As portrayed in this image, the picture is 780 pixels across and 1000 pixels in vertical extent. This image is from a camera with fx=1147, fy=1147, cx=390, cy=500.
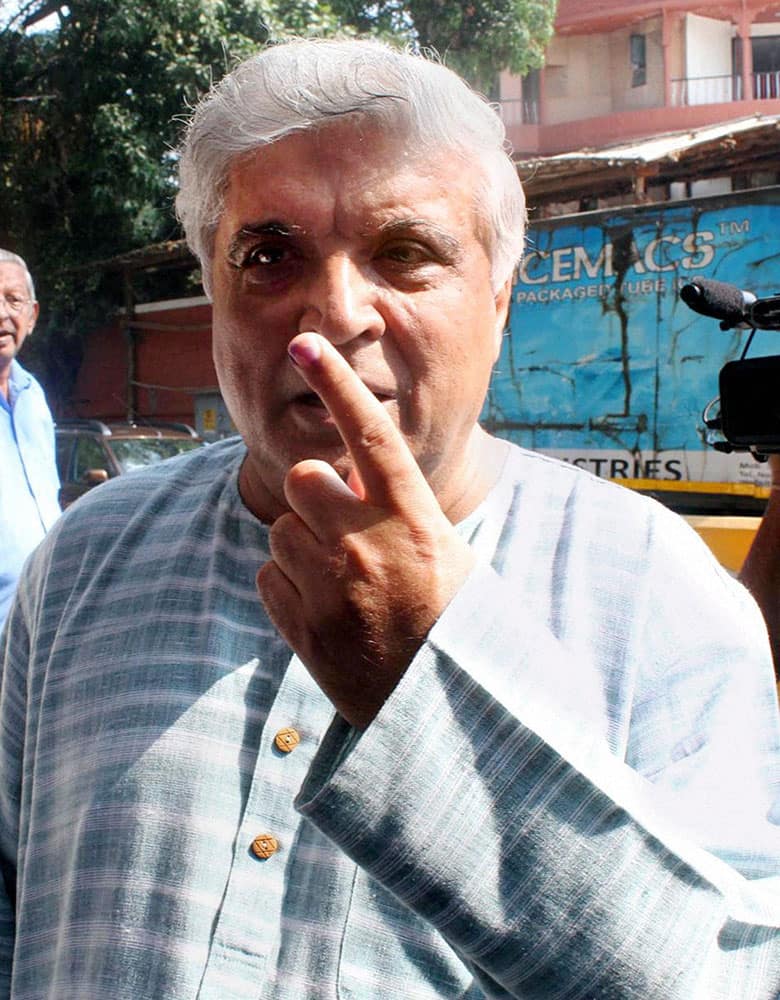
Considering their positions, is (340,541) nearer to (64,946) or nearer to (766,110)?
(64,946)

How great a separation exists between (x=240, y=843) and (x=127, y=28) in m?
13.6

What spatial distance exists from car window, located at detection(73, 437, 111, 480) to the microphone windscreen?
8189mm

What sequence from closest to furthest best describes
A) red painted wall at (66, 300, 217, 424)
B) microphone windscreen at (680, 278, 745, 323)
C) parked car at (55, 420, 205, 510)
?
1. microphone windscreen at (680, 278, 745, 323)
2. parked car at (55, 420, 205, 510)
3. red painted wall at (66, 300, 217, 424)

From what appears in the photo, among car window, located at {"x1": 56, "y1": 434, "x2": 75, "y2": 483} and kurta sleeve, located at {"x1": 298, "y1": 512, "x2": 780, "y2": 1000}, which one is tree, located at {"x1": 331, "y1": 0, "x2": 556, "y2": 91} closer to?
car window, located at {"x1": 56, "y1": 434, "x2": 75, "y2": 483}

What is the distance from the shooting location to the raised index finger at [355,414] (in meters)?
0.83

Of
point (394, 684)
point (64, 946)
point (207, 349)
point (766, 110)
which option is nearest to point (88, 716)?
point (64, 946)

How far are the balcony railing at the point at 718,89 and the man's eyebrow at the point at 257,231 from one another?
20.7 m

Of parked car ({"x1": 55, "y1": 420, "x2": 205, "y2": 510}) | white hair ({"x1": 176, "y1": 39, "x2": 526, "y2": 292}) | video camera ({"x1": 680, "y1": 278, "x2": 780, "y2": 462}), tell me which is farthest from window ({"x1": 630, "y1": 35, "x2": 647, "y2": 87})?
white hair ({"x1": 176, "y1": 39, "x2": 526, "y2": 292})

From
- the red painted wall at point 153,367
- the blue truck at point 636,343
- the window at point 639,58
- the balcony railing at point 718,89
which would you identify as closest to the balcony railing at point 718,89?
the balcony railing at point 718,89

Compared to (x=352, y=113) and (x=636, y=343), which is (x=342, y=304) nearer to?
(x=352, y=113)

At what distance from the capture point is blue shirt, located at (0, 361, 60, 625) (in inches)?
125

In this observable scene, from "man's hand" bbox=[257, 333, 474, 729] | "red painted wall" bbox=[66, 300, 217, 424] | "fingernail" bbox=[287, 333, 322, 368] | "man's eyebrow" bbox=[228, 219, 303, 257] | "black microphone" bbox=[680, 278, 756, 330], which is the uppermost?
"man's eyebrow" bbox=[228, 219, 303, 257]

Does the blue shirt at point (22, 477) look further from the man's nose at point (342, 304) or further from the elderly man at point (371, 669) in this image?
the man's nose at point (342, 304)

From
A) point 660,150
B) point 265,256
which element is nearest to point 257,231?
point 265,256
